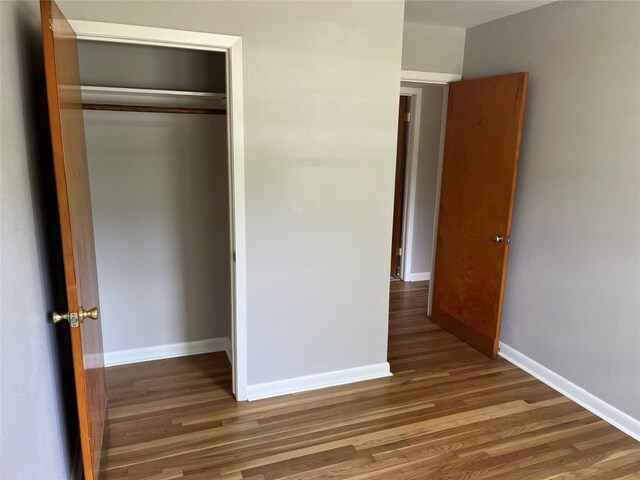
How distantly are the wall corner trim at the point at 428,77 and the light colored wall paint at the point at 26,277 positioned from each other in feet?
7.96

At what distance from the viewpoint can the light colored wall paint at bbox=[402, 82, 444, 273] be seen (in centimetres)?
498

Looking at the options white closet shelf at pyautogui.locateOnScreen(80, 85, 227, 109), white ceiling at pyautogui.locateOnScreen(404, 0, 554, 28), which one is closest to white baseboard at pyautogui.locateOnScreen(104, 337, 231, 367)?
white closet shelf at pyautogui.locateOnScreen(80, 85, 227, 109)

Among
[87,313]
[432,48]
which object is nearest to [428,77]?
[432,48]

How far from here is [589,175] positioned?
8.92ft

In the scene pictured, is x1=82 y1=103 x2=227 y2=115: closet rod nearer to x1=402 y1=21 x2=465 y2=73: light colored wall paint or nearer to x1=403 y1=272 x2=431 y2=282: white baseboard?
x1=402 y1=21 x2=465 y2=73: light colored wall paint

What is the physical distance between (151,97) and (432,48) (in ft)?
6.78

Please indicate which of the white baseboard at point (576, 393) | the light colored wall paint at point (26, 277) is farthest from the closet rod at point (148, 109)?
the white baseboard at point (576, 393)

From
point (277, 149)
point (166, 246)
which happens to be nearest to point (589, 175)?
point (277, 149)

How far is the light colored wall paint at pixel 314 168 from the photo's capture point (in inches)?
96.9

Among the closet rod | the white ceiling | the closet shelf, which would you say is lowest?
the closet rod

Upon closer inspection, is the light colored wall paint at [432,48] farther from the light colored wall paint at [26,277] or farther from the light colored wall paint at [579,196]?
the light colored wall paint at [26,277]

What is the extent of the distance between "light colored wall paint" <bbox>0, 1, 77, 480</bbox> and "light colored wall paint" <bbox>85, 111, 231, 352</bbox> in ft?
3.35

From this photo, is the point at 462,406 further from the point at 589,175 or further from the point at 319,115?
the point at 319,115

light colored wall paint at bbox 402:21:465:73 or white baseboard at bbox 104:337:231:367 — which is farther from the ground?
light colored wall paint at bbox 402:21:465:73
